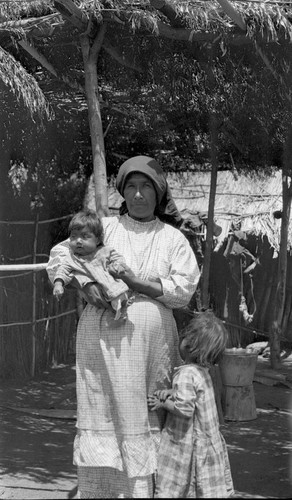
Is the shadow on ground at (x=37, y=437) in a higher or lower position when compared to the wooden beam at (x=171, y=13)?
lower

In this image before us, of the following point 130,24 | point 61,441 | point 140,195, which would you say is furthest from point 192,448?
point 130,24

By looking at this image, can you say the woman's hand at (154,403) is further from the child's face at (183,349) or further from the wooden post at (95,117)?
the wooden post at (95,117)

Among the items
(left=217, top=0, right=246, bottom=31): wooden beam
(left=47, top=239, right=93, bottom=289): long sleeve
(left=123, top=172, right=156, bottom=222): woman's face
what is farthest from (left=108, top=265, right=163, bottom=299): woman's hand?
(left=217, top=0, right=246, bottom=31): wooden beam

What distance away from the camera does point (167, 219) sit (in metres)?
3.76

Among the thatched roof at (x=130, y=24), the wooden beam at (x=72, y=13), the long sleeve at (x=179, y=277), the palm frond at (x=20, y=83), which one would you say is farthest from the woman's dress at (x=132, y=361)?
Result: the palm frond at (x=20, y=83)

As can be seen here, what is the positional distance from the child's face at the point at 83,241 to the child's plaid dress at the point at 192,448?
0.63 m

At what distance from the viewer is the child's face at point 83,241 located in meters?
3.49

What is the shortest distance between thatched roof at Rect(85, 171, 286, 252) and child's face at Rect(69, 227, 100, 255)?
7143 mm

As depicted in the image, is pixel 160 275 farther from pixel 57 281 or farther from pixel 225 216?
pixel 225 216

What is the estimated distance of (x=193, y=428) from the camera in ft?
11.2

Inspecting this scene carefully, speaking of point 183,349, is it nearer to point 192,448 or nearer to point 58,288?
point 192,448

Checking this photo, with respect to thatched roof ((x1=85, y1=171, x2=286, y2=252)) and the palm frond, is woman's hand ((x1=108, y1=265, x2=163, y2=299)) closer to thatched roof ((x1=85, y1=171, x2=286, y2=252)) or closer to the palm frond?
the palm frond

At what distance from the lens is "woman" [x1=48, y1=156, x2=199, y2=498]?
3.42 m

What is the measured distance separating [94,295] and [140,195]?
0.47 metres
